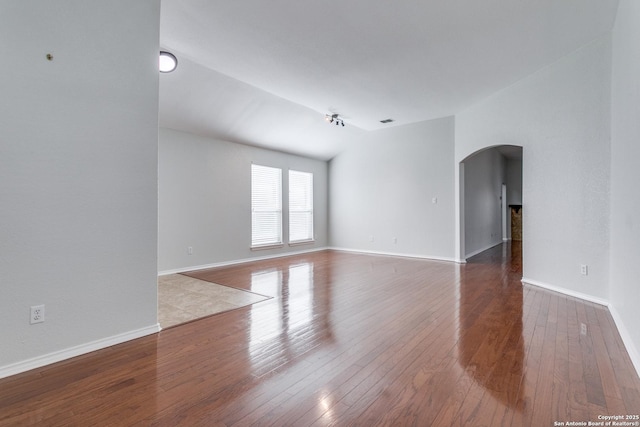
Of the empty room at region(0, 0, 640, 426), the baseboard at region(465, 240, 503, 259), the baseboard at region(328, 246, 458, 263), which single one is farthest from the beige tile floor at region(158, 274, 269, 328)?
the baseboard at region(465, 240, 503, 259)

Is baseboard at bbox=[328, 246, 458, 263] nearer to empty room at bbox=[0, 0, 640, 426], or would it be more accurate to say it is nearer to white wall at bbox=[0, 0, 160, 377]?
empty room at bbox=[0, 0, 640, 426]

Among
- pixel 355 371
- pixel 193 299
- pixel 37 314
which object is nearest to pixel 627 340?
pixel 355 371

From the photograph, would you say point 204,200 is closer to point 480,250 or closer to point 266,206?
point 266,206

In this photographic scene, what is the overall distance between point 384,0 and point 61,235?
3.23m

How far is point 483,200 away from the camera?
26.0 feet

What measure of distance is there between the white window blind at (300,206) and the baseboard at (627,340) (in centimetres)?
579

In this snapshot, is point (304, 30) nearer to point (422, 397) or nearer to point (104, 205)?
point (104, 205)

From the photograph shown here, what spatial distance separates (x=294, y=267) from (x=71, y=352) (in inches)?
149

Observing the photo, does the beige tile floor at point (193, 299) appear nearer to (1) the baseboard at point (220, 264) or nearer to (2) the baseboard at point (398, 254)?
(1) the baseboard at point (220, 264)

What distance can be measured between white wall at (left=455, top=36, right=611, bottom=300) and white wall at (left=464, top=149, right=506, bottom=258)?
6.16 feet

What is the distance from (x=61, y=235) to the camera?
221 centimetres

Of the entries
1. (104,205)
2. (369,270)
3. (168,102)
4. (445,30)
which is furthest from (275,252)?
(445,30)

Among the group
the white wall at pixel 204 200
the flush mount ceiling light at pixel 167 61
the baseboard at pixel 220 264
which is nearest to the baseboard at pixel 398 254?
the baseboard at pixel 220 264

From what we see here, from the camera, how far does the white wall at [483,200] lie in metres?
6.80
